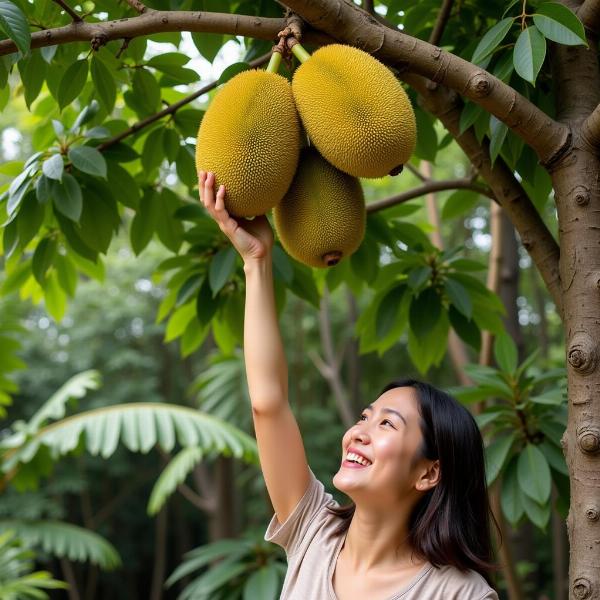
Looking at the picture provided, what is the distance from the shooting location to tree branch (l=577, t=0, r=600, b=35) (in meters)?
1.23

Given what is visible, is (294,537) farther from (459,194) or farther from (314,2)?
(459,194)

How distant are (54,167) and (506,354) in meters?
1.05

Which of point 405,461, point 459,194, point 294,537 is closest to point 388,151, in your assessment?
point 405,461

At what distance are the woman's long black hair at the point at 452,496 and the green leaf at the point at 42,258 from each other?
84 cm

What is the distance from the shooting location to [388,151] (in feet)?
3.18

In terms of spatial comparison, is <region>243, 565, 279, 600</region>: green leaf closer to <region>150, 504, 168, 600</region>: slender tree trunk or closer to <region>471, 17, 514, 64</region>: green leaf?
<region>471, 17, 514, 64</region>: green leaf

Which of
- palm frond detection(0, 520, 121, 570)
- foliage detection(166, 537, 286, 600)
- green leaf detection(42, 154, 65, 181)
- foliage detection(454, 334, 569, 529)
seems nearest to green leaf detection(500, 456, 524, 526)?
foliage detection(454, 334, 569, 529)

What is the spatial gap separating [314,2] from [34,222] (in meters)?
0.69

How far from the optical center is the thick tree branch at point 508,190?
1230 millimetres

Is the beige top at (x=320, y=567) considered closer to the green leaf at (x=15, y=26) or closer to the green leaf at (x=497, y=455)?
the green leaf at (x=497, y=455)

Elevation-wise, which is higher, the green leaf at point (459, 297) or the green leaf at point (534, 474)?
the green leaf at point (459, 297)

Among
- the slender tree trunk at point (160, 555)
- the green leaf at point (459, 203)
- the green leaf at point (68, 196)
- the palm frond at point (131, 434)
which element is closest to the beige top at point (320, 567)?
the green leaf at point (68, 196)

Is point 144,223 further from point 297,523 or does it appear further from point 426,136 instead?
point 297,523

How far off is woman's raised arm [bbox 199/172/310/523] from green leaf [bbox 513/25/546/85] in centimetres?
39
